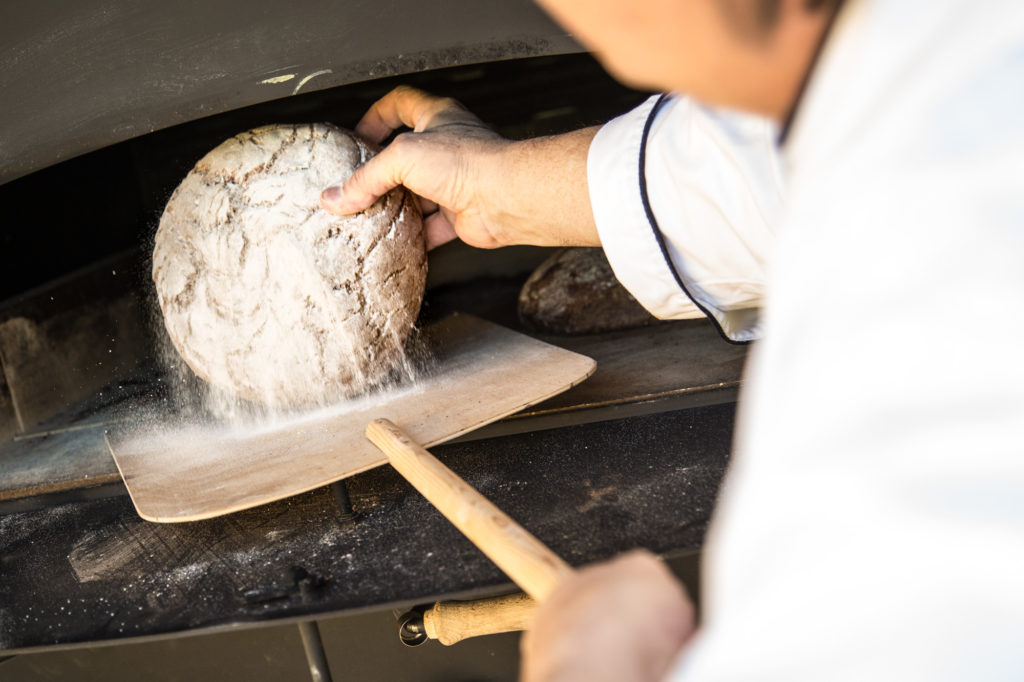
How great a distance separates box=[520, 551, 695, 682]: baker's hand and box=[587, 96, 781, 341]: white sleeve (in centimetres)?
60

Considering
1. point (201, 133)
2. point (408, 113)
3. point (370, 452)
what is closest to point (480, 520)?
point (370, 452)

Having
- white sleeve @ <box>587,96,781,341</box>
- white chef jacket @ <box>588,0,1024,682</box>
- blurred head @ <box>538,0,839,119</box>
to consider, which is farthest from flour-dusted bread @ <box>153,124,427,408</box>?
white chef jacket @ <box>588,0,1024,682</box>

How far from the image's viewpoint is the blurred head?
0.39 m

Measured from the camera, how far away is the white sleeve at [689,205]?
939mm

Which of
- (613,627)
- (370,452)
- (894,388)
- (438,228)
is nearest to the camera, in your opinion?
(894,388)

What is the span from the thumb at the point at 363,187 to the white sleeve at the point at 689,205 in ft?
1.00

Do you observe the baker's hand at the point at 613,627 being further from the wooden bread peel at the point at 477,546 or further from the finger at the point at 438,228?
the finger at the point at 438,228

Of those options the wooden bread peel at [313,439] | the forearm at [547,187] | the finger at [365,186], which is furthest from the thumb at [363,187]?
the wooden bread peel at [313,439]

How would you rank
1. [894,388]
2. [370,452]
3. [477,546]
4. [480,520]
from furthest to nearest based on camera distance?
[370,452]
[477,546]
[480,520]
[894,388]

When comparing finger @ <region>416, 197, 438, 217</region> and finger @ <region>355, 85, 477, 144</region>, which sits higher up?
finger @ <region>355, 85, 477, 144</region>

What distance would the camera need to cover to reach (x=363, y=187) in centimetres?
120

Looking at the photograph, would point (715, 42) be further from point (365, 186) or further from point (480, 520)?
point (365, 186)

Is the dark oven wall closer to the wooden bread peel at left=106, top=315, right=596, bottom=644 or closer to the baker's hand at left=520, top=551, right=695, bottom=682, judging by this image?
the wooden bread peel at left=106, top=315, right=596, bottom=644

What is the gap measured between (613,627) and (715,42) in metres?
0.30
